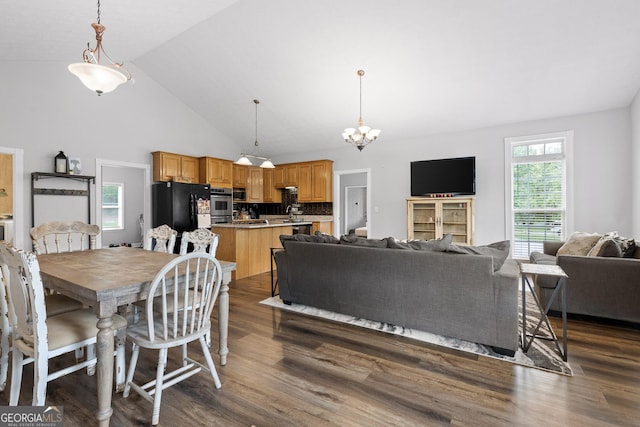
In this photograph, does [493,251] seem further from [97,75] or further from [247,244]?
[247,244]

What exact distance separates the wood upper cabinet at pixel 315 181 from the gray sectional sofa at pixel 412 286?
389 centimetres

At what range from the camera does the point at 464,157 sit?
5875 millimetres

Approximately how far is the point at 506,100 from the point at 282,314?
15.6 ft

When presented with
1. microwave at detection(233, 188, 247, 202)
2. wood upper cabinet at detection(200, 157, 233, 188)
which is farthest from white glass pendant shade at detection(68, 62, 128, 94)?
microwave at detection(233, 188, 247, 202)

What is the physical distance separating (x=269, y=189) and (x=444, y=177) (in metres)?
4.35

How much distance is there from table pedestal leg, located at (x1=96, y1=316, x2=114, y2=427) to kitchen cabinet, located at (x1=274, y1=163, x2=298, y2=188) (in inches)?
248

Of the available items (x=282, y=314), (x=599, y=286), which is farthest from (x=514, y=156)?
(x=282, y=314)

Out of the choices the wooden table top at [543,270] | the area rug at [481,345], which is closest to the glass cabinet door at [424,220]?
the area rug at [481,345]

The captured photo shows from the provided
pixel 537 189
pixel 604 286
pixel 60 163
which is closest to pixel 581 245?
pixel 604 286

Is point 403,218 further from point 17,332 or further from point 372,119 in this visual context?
point 17,332

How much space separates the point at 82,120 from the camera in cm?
524

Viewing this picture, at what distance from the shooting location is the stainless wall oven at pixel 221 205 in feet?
22.3

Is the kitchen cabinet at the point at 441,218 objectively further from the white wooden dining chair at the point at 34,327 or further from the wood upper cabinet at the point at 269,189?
the white wooden dining chair at the point at 34,327

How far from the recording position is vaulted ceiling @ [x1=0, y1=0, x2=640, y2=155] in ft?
11.8
